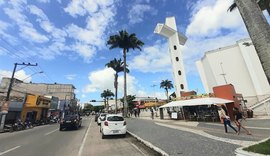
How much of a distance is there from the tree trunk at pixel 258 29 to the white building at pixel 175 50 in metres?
45.7

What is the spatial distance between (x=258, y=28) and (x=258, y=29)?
34mm

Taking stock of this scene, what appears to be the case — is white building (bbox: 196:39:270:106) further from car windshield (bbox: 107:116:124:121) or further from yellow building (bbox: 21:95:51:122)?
yellow building (bbox: 21:95:51:122)

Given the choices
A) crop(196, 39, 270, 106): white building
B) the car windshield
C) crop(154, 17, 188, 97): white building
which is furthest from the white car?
crop(196, 39, 270, 106): white building

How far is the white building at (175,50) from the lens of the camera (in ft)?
168

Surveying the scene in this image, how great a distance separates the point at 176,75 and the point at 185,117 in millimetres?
23343

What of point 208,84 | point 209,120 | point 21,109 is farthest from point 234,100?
point 208,84

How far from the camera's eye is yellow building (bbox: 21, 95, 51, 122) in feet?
126

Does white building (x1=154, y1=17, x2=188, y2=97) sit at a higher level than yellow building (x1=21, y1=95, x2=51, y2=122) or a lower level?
higher

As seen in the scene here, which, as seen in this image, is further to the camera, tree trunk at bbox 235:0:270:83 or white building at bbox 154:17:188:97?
white building at bbox 154:17:188:97

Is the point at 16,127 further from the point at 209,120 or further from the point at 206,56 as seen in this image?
the point at 206,56

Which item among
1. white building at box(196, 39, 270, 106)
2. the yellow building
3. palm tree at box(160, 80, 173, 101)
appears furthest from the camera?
palm tree at box(160, 80, 173, 101)

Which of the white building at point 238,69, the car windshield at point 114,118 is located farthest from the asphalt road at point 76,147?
the white building at point 238,69

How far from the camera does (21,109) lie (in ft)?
120

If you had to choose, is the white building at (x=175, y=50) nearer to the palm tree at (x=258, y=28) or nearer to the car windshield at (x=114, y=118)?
the car windshield at (x=114, y=118)
